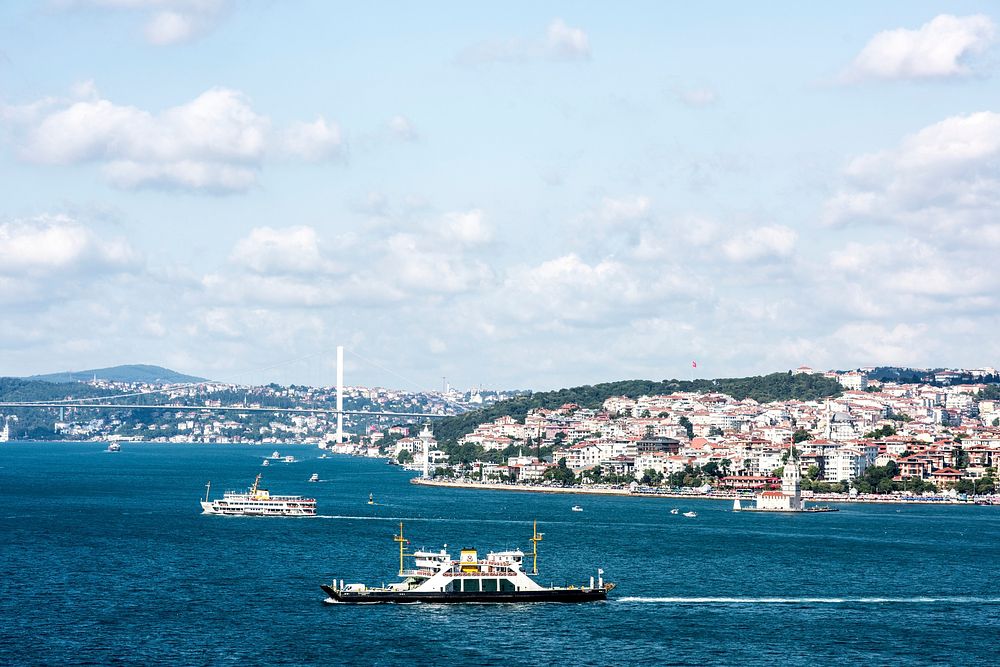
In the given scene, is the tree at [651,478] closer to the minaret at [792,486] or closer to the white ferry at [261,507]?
the minaret at [792,486]

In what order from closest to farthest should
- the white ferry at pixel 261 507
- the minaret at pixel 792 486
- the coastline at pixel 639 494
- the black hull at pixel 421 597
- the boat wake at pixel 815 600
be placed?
the black hull at pixel 421 597 → the boat wake at pixel 815 600 → the white ferry at pixel 261 507 → the minaret at pixel 792 486 → the coastline at pixel 639 494

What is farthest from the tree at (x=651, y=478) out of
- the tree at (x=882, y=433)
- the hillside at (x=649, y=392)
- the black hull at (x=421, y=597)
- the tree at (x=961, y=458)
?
the black hull at (x=421, y=597)

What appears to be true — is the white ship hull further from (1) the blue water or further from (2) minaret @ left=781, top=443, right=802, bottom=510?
(2) minaret @ left=781, top=443, right=802, bottom=510

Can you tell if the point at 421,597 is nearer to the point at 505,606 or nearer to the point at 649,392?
the point at 505,606

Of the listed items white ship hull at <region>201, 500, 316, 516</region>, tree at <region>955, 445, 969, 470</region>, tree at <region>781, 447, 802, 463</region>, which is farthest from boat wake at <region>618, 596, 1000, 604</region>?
tree at <region>955, 445, 969, 470</region>

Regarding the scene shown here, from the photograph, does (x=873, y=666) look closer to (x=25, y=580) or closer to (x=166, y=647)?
(x=166, y=647)
